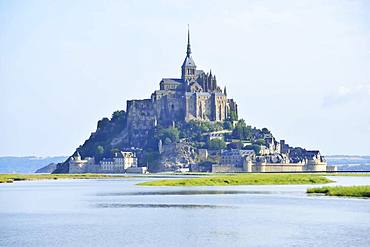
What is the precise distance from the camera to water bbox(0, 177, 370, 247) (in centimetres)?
3975

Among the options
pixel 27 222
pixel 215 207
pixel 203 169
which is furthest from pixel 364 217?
pixel 203 169

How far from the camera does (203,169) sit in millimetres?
195250

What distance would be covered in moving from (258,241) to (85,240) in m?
8.01

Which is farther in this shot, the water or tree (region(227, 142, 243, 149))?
tree (region(227, 142, 243, 149))

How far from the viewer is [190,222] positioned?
4816 centimetres

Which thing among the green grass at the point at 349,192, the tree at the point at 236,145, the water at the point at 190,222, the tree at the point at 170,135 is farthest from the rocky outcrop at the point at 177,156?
the water at the point at 190,222

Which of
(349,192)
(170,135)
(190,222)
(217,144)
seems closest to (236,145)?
(217,144)

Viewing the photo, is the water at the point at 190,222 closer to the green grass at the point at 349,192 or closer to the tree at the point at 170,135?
the green grass at the point at 349,192

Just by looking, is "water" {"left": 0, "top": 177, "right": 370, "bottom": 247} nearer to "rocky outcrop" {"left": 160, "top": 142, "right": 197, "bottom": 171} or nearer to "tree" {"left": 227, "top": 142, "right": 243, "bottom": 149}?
"rocky outcrop" {"left": 160, "top": 142, "right": 197, "bottom": 171}

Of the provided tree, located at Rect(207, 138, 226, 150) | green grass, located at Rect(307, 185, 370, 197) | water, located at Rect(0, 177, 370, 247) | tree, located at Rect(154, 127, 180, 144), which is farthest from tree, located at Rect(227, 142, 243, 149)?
water, located at Rect(0, 177, 370, 247)

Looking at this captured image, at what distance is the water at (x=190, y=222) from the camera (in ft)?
130

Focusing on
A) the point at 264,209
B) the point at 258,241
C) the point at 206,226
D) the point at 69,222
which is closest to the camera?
the point at 258,241

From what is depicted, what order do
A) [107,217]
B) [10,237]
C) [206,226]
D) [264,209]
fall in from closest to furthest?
[10,237]
[206,226]
[107,217]
[264,209]

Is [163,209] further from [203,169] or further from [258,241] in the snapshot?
[203,169]
